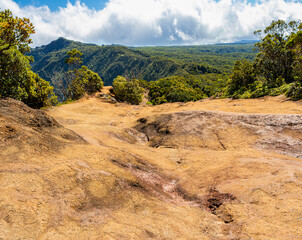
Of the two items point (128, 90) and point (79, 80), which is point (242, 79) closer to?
point (128, 90)

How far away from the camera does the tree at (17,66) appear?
53.4ft

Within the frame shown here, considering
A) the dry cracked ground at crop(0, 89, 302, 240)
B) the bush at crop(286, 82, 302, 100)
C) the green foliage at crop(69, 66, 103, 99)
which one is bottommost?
the dry cracked ground at crop(0, 89, 302, 240)

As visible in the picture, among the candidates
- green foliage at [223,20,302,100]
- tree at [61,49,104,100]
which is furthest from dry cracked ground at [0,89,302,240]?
tree at [61,49,104,100]

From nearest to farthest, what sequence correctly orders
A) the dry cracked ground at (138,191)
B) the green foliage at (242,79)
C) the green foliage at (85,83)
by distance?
the dry cracked ground at (138,191) < the green foliage at (242,79) < the green foliage at (85,83)

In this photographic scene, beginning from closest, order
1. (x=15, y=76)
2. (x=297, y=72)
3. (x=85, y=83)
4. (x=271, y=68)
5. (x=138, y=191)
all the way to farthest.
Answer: (x=138, y=191) < (x=15, y=76) < (x=297, y=72) < (x=271, y=68) < (x=85, y=83)

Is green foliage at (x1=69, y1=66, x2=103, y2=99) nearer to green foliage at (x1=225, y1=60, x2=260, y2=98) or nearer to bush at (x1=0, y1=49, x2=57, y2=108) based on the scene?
bush at (x1=0, y1=49, x2=57, y2=108)

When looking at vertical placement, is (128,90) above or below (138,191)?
above

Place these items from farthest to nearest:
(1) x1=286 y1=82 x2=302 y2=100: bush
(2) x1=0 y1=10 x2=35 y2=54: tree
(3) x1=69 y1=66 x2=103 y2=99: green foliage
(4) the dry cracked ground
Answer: (3) x1=69 y1=66 x2=103 y2=99: green foliage, (1) x1=286 y1=82 x2=302 y2=100: bush, (2) x1=0 y1=10 x2=35 y2=54: tree, (4) the dry cracked ground

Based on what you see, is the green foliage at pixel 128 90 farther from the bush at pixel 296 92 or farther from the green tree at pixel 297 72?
the bush at pixel 296 92

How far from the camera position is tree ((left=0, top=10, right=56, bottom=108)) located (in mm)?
16281

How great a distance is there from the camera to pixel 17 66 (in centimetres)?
2109

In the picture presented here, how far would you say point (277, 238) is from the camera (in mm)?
5191

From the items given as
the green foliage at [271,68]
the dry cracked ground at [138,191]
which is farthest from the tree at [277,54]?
the dry cracked ground at [138,191]

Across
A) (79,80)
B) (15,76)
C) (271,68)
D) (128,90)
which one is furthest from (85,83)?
(271,68)
